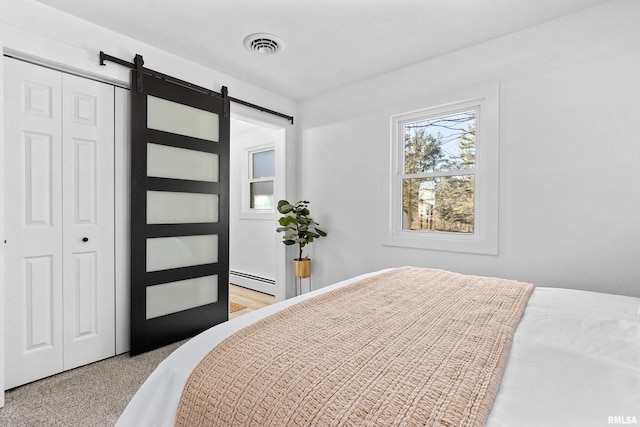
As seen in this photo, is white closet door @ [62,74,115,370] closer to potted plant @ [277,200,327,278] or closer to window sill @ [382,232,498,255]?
potted plant @ [277,200,327,278]

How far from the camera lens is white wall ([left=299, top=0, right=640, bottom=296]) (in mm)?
2092

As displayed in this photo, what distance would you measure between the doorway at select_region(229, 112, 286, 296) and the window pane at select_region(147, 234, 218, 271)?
139 centimetres

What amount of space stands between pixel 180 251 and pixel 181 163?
2.49 ft

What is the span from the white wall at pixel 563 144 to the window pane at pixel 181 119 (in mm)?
1749

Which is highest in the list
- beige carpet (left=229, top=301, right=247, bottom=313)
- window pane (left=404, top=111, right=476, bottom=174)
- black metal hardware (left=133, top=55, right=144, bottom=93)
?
black metal hardware (left=133, top=55, right=144, bottom=93)

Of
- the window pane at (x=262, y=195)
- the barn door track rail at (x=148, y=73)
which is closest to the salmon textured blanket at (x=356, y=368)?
the barn door track rail at (x=148, y=73)

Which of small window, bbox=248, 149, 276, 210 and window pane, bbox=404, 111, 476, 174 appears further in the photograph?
Result: small window, bbox=248, 149, 276, 210

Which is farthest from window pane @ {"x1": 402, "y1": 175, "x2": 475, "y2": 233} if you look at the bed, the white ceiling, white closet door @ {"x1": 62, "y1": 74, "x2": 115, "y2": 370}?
white closet door @ {"x1": 62, "y1": 74, "x2": 115, "y2": 370}

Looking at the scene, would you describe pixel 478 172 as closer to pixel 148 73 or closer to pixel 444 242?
pixel 444 242

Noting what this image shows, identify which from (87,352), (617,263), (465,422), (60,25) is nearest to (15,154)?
(60,25)

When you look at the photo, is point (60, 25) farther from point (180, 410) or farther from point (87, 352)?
point (180, 410)

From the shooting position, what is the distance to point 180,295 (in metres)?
2.83

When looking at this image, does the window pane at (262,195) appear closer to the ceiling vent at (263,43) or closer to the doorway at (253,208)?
the doorway at (253,208)

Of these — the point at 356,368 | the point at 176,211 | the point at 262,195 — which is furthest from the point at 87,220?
the point at 262,195
